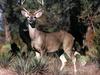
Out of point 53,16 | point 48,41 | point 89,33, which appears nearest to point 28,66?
point 48,41

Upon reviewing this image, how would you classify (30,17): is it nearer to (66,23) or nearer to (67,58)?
(67,58)

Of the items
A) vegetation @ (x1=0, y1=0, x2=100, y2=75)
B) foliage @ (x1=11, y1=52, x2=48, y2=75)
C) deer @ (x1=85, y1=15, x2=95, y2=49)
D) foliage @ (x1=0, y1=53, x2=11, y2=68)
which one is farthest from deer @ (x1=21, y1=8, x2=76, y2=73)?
deer @ (x1=85, y1=15, x2=95, y2=49)

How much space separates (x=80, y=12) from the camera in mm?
21516

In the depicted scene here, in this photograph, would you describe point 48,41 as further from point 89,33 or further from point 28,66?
point 28,66

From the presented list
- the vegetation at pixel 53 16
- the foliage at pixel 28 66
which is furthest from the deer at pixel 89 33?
the foliage at pixel 28 66

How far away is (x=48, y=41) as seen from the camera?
712 inches

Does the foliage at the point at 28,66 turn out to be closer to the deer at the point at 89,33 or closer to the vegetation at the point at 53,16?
the vegetation at the point at 53,16

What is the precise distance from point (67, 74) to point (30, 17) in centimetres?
329

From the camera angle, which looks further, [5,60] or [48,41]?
[48,41]

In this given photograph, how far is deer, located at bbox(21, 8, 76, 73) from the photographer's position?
17172 millimetres

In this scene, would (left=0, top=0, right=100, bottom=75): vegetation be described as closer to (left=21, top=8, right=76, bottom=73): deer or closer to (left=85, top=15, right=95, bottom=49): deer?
(left=85, top=15, right=95, bottom=49): deer

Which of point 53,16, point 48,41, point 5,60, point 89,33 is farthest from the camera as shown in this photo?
point 53,16

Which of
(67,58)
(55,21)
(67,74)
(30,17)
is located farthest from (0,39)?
(67,74)

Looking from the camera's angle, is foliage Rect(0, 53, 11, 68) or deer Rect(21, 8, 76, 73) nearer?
foliage Rect(0, 53, 11, 68)
